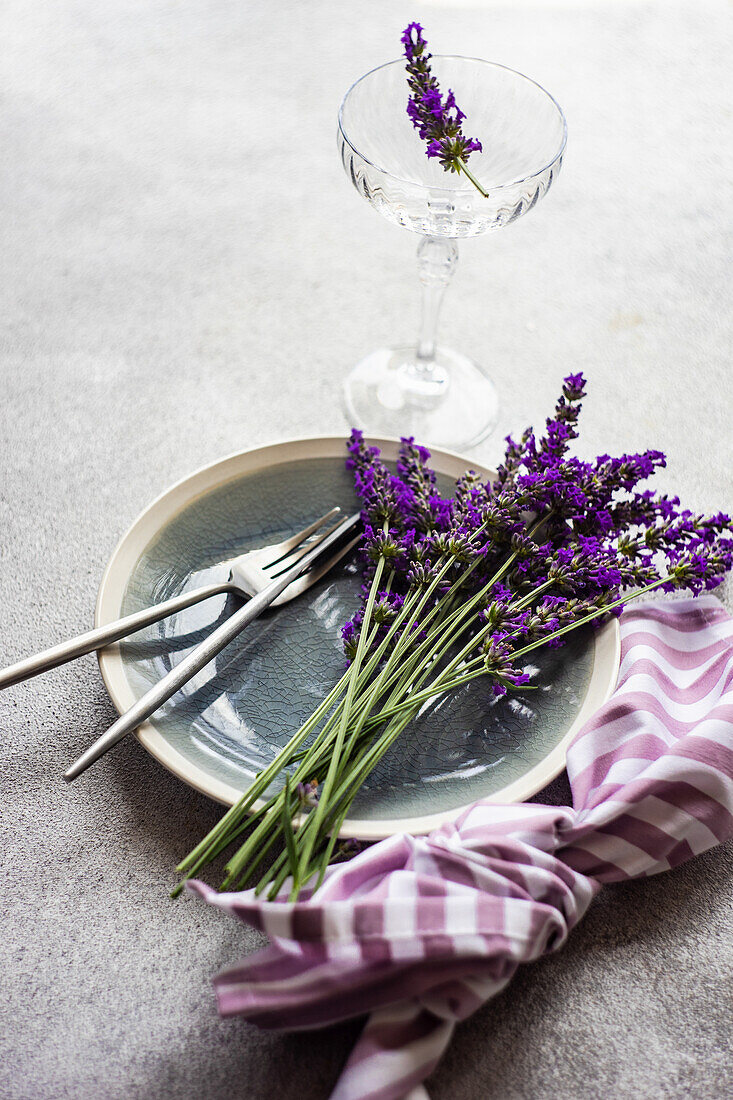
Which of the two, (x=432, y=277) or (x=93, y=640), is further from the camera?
(x=432, y=277)

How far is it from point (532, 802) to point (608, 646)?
141mm

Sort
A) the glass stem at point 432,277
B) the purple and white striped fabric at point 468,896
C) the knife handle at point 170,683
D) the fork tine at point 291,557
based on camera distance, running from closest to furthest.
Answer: the purple and white striped fabric at point 468,896
the knife handle at point 170,683
the fork tine at point 291,557
the glass stem at point 432,277

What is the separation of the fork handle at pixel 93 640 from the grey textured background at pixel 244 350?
0.33 feet

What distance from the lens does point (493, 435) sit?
3.54 ft

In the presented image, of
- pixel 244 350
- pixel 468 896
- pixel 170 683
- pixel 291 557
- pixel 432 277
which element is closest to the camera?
pixel 468 896

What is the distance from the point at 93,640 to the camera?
2.35 feet

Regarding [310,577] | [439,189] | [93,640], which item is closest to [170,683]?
[93,640]

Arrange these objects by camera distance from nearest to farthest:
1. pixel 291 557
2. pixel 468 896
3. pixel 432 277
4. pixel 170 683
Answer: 1. pixel 468 896
2. pixel 170 683
3. pixel 291 557
4. pixel 432 277

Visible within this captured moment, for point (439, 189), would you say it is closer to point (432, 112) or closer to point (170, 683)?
point (432, 112)

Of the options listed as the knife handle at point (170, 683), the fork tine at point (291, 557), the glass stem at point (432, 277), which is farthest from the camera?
the glass stem at point (432, 277)

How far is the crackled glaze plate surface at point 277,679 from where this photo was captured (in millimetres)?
691

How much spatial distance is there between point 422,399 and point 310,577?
372 millimetres

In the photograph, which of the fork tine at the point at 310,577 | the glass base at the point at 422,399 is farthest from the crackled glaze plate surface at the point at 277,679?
the glass base at the point at 422,399

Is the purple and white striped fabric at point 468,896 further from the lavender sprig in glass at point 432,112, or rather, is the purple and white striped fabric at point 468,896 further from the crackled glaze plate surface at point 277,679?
the lavender sprig in glass at point 432,112
